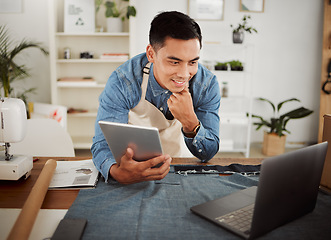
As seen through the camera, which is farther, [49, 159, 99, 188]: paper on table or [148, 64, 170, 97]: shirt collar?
[148, 64, 170, 97]: shirt collar

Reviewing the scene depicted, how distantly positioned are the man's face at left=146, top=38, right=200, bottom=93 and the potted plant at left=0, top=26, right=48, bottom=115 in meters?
2.80

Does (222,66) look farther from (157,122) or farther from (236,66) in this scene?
(157,122)

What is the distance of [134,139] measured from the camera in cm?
110

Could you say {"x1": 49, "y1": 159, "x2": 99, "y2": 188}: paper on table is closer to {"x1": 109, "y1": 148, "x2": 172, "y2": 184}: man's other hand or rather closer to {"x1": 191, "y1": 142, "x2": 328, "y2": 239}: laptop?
{"x1": 109, "y1": 148, "x2": 172, "y2": 184}: man's other hand

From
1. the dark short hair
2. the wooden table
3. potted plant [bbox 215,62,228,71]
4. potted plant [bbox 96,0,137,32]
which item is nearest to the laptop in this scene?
the wooden table

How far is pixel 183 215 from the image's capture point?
0.97 meters

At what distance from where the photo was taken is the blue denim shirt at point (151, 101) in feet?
5.01

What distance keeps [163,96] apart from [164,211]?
0.90m

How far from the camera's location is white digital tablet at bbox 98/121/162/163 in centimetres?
106

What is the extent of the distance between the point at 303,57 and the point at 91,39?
2.99 metres

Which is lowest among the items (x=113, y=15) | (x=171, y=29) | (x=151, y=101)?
(x=151, y=101)

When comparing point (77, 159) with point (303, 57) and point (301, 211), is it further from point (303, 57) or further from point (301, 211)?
point (303, 57)

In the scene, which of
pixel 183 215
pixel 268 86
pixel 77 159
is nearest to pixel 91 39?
pixel 268 86

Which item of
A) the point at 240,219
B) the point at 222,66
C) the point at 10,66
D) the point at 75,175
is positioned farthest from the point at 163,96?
the point at 10,66
